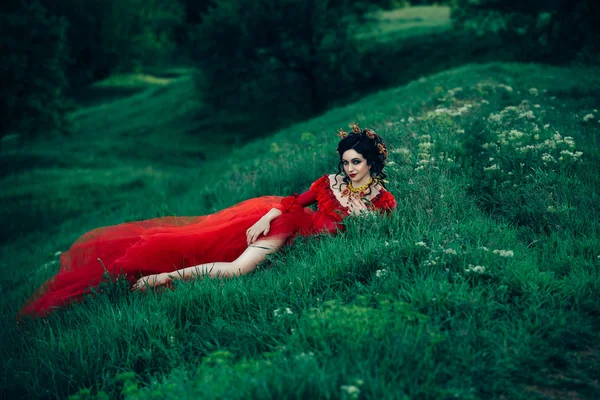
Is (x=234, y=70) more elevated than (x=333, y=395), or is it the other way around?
(x=234, y=70)

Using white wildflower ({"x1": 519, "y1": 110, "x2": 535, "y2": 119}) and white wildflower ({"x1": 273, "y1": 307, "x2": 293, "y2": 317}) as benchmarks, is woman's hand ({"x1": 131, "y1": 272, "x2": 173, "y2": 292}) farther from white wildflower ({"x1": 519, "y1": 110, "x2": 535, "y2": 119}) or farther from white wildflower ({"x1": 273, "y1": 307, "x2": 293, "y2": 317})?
white wildflower ({"x1": 519, "y1": 110, "x2": 535, "y2": 119})

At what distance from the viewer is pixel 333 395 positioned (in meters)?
2.60

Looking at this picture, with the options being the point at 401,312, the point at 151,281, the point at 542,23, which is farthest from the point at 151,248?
the point at 542,23

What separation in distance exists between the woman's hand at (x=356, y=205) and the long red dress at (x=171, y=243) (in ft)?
0.22

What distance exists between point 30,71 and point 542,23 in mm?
23039

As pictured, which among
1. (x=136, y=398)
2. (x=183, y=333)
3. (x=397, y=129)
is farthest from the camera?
(x=397, y=129)

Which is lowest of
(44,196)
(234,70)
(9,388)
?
(44,196)

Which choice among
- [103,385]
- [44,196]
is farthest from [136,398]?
[44,196]

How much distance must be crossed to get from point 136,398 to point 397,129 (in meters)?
6.44

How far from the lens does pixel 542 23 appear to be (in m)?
20.4

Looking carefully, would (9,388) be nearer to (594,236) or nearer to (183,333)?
(183,333)

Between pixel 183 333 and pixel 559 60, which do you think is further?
pixel 559 60

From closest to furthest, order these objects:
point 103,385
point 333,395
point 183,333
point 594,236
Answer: point 333,395 < point 103,385 < point 183,333 < point 594,236

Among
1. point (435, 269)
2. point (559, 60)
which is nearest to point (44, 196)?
point (435, 269)
